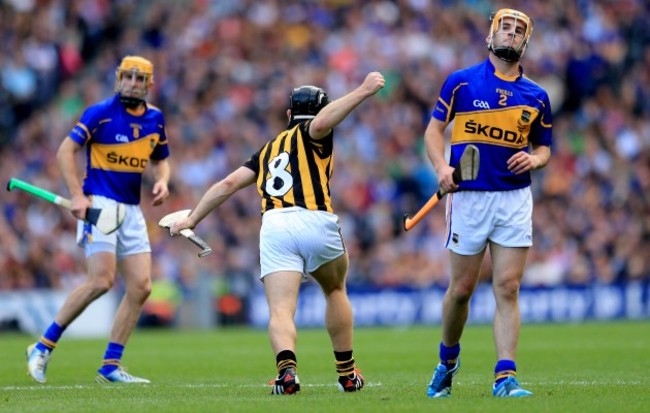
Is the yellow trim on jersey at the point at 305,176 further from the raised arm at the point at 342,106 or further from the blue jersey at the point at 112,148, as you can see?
the blue jersey at the point at 112,148

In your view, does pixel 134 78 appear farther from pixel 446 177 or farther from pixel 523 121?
pixel 523 121

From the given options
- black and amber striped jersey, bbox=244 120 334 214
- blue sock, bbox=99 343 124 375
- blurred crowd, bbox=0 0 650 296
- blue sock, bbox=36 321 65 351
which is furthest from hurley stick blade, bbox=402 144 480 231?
blurred crowd, bbox=0 0 650 296

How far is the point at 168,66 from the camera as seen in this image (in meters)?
27.4

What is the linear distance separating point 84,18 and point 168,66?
2.50m

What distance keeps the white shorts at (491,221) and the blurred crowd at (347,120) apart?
44.3 ft

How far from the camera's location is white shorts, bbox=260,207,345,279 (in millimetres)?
9344

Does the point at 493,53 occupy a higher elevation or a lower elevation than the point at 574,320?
lower

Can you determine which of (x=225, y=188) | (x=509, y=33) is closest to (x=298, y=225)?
(x=225, y=188)

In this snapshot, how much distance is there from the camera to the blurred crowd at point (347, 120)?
2359 cm

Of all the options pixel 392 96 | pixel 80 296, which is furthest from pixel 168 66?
pixel 80 296

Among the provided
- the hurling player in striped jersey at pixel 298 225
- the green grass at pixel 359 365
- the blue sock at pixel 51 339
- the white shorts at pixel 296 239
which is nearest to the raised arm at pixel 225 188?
the hurling player in striped jersey at pixel 298 225

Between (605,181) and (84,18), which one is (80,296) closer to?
(605,181)

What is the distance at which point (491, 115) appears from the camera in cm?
924

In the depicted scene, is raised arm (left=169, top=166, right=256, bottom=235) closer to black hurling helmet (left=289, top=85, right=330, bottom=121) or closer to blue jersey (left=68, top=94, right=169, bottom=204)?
black hurling helmet (left=289, top=85, right=330, bottom=121)
